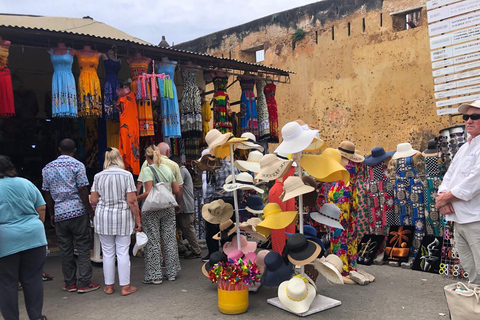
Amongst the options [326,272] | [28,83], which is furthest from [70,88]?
[326,272]

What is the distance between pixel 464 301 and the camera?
2.92 metres

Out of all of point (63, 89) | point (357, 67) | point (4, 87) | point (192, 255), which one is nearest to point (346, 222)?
point (192, 255)

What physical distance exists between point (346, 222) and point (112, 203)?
2.63 meters

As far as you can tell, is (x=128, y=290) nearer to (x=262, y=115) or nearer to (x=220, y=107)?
(x=220, y=107)

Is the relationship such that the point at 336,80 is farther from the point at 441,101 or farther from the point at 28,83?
the point at 28,83

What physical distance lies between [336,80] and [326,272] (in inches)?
377

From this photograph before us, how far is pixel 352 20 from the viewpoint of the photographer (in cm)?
1195

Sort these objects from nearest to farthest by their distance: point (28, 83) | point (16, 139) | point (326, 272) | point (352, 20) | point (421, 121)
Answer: point (326, 272), point (28, 83), point (16, 139), point (421, 121), point (352, 20)

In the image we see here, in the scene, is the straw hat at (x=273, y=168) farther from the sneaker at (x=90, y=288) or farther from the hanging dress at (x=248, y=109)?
the hanging dress at (x=248, y=109)

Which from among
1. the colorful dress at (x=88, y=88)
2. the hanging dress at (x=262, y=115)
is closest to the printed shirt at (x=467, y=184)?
the colorful dress at (x=88, y=88)

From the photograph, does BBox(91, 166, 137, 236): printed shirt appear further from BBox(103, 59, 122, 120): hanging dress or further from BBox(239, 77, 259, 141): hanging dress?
BBox(239, 77, 259, 141): hanging dress

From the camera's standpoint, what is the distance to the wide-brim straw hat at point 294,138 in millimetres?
3557

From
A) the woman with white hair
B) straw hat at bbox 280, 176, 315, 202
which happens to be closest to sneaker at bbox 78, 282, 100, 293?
the woman with white hair

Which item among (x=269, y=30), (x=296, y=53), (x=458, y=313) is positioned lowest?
(x=458, y=313)
